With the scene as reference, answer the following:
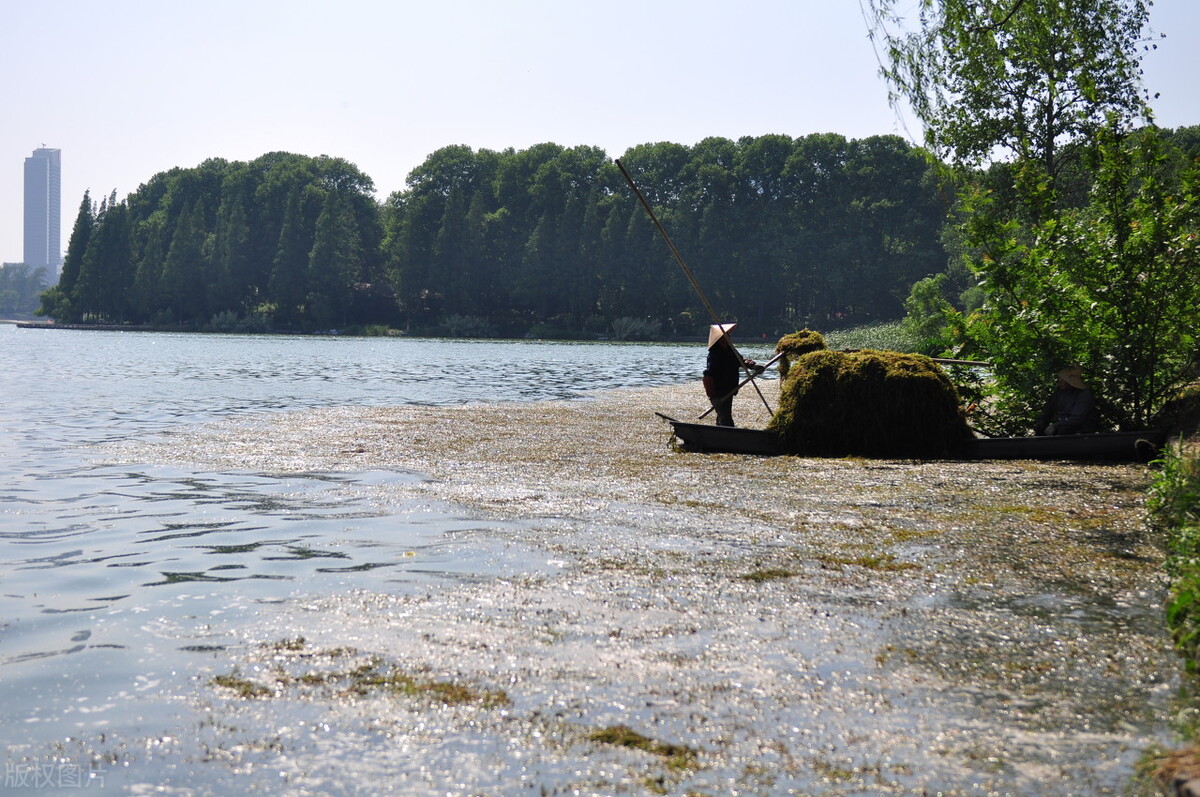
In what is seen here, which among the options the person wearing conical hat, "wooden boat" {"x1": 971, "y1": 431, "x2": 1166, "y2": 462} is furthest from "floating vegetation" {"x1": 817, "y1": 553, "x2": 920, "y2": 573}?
the person wearing conical hat

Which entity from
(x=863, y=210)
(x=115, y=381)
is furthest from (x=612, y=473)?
(x=863, y=210)

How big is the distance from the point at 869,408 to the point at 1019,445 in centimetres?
209

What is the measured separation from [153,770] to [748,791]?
2386 millimetres

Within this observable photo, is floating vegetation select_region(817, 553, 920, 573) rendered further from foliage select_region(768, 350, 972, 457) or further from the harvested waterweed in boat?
the harvested waterweed in boat

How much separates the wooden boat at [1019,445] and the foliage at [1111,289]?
119 centimetres

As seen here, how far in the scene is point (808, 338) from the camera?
1961 centimetres

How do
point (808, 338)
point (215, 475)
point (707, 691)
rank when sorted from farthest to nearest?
point (808, 338), point (215, 475), point (707, 691)

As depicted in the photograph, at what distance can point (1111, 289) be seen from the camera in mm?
13664

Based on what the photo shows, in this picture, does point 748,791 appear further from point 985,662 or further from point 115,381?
point 115,381

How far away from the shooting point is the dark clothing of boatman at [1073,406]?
13734 millimetres

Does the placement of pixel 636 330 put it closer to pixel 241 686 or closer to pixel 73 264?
pixel 73 264

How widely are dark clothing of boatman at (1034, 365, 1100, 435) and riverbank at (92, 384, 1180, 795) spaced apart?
3.50 meters

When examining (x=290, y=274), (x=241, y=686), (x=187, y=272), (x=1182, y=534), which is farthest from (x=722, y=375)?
(x=187, y=272)

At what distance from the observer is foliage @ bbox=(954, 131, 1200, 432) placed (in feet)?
43.8
